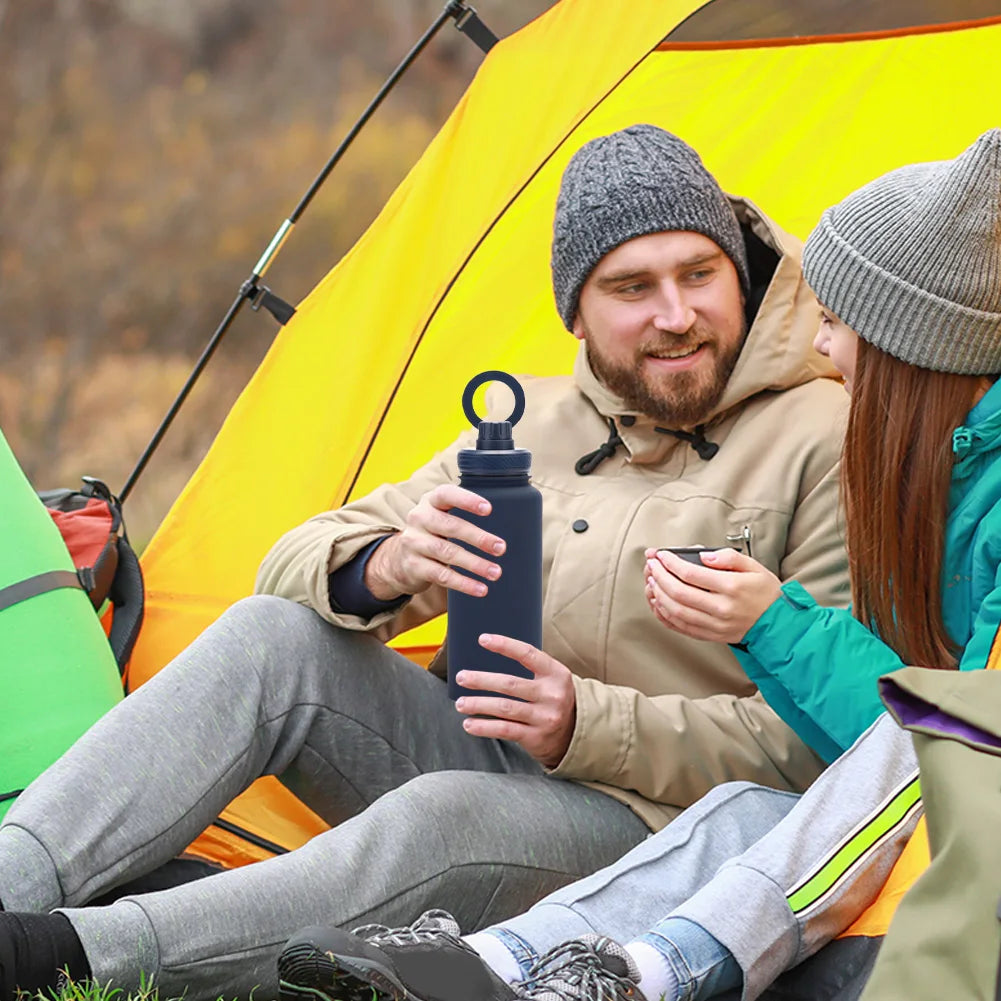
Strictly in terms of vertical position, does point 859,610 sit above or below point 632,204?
below

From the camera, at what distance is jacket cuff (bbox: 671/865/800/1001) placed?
54.7 inches

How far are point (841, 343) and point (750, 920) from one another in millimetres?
635

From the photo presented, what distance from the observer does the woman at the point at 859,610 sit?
1.42 meters

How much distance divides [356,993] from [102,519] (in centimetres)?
145

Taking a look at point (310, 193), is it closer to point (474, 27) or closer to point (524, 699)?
point (474, 27)

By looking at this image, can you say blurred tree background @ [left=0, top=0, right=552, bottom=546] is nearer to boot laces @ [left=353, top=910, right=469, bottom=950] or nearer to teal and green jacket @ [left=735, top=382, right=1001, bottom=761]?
teal and green jacket @ [left=735, top=382, right=1001, bottom=761]

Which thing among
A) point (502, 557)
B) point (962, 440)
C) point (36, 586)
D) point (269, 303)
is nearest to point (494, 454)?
point (502, 557)

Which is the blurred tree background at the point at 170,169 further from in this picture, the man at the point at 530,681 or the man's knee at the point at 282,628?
the man's knee at the point at 282,628

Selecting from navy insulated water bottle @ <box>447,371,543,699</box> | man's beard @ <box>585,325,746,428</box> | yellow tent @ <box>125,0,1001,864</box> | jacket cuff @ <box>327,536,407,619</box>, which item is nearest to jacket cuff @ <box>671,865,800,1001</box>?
navy insulated water bottle @ <box>447,371,543,699</box>

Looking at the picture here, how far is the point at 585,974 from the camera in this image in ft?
4.34

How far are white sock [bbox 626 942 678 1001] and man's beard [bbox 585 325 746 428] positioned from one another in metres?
0.78

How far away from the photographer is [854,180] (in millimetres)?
2582

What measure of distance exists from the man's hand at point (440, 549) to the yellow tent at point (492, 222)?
0.69m

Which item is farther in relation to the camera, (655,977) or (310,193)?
(310,193)
